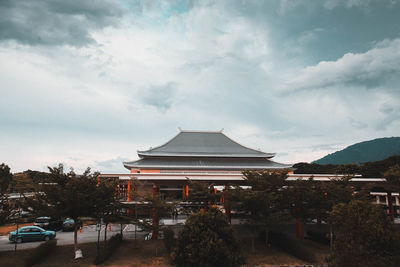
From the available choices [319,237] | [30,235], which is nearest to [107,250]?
[30,235]

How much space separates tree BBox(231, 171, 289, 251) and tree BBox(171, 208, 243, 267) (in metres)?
5.67

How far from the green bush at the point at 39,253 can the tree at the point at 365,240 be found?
1258cm

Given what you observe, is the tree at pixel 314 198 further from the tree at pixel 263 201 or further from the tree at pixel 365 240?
the tree at pixel 365 240

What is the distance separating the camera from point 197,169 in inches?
1340

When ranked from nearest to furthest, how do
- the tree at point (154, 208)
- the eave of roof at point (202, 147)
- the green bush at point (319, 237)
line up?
1. the tree at point (154, 208)
2. the green bush at point (319, 237)
3. the eave of roof at point (202, 147)

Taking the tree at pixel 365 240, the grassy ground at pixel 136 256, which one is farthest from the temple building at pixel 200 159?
the tree at pixel 365 240

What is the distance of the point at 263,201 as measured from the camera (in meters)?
13.7

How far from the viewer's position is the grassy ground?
12.6 m

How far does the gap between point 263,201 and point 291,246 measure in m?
2.93

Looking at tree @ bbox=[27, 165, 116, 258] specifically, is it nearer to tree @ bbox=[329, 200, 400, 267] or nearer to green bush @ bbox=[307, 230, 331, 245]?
tree @ bbox=[329, 200, 400, 267]

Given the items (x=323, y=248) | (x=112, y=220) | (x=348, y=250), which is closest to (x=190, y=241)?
(x=348, y=250)

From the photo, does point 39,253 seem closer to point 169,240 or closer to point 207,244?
point 169,240

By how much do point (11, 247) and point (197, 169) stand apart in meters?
21.5

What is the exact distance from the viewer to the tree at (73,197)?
12836 mm
